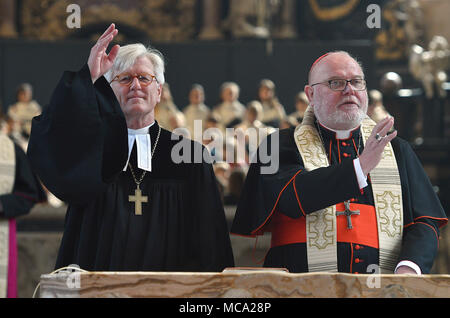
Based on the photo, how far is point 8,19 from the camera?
20.3 m

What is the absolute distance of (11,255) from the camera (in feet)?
23.1

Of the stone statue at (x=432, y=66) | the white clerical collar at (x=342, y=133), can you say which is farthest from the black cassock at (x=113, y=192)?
the stone statue at (x=432, y=66)

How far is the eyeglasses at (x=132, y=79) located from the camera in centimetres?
441

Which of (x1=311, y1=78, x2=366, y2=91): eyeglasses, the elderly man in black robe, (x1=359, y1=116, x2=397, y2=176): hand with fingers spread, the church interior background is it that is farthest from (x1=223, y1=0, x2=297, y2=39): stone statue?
(x1=359, y1=116, x2=397, y2=176): hand with fingers spread

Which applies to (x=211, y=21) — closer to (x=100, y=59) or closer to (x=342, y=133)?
(x=342, y=133)

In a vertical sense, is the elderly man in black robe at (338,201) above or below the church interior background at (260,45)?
below

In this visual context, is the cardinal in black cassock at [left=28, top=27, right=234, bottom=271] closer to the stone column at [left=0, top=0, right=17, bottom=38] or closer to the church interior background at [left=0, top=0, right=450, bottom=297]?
the church interior background at [left=0, top=0, right=450, bottom=297]

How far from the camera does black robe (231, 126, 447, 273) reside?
411cm

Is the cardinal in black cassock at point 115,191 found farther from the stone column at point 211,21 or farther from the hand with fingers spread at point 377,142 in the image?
the stone column at point 211,21

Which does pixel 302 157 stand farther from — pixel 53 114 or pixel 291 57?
pixel 291 57

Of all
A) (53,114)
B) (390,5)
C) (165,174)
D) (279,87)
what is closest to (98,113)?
(53,114)

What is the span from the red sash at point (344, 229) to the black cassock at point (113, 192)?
0.93 ft

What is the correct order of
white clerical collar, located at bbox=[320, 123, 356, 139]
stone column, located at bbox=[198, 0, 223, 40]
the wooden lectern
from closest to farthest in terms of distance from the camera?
the wooden lectern < white clerical collar, located at bbox=[320, 123, 356, 139] < stone column, located at bbox=[198, 0, 223, 40]
